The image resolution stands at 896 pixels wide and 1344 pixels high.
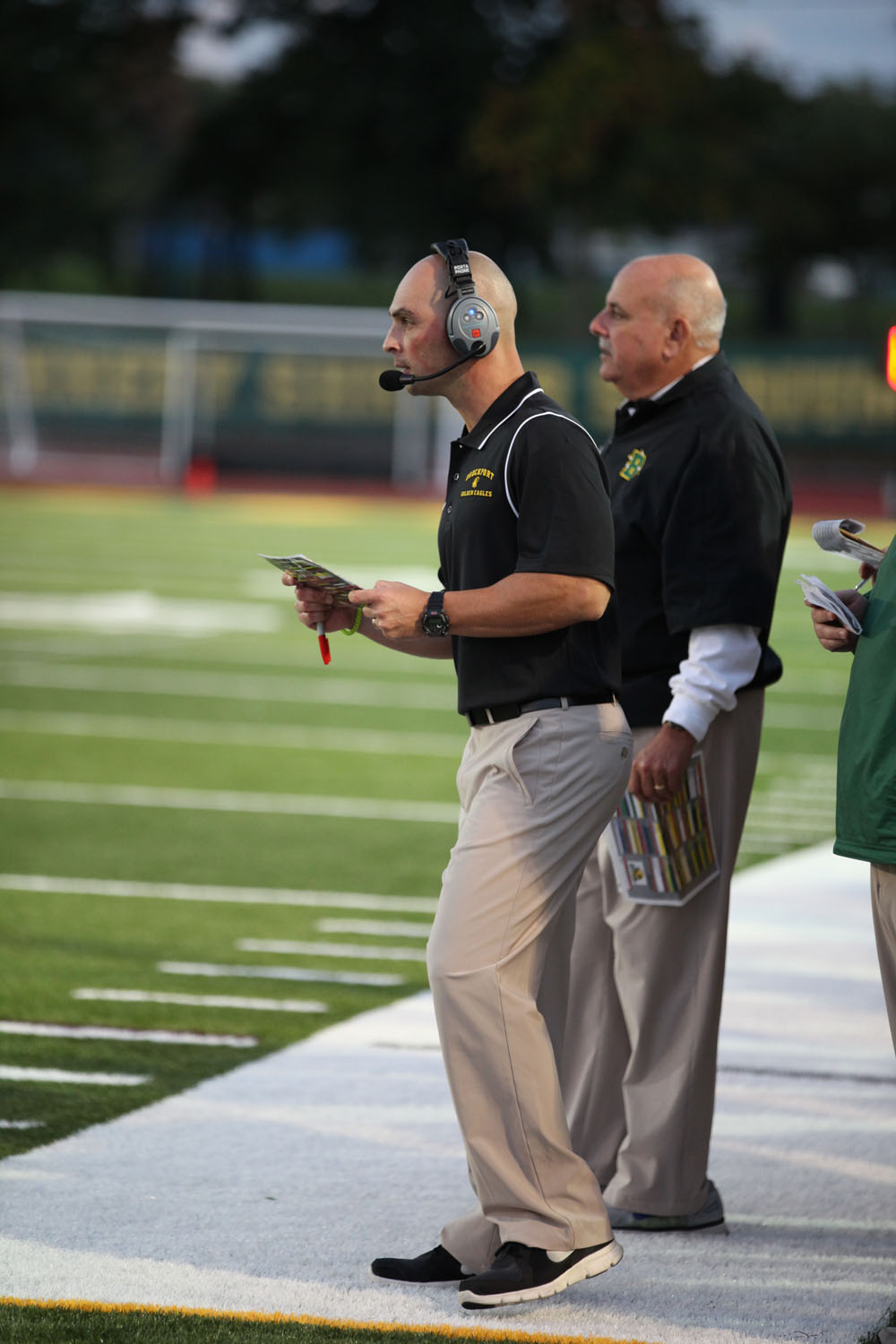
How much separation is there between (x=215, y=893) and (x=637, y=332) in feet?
14.4

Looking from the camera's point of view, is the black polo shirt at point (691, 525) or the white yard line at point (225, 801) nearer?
the black polo shirt at point (691, 525)

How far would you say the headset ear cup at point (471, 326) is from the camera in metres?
3.98

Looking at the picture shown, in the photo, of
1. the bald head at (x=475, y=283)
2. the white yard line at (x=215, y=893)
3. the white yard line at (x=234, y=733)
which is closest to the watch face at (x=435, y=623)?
the bald head at (x=475, y=283)

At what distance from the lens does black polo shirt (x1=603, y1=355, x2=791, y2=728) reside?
4.61m

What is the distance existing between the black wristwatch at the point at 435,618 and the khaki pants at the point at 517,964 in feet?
0.84

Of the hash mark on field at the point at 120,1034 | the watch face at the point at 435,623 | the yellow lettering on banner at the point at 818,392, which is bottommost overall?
the hash mark on field at the point at 120,1034

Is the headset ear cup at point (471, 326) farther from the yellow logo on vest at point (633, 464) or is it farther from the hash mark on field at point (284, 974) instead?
the hash mark on field at point (284, 974)

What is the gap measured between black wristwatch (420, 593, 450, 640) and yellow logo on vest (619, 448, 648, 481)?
0.99 meters

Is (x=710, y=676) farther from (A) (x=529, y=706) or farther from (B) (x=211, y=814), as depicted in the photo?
(B) (x=211, y=814)

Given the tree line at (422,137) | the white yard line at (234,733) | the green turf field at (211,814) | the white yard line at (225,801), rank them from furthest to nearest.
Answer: the tree line at (422,137), the white yard line at (234,733), the white yard line at (225,801), the green turf field at (211,814)

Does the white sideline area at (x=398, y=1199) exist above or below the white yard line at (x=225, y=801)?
above

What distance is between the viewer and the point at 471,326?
3.99 meters

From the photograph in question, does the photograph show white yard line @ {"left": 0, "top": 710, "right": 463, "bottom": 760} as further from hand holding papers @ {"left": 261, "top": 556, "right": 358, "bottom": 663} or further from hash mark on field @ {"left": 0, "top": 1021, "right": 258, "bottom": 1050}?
hand holding papers @ {"left": 261, "top": 556, "right": 358, "bottom": 663}

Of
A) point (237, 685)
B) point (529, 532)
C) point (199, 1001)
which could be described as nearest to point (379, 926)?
point (199, 1001)
